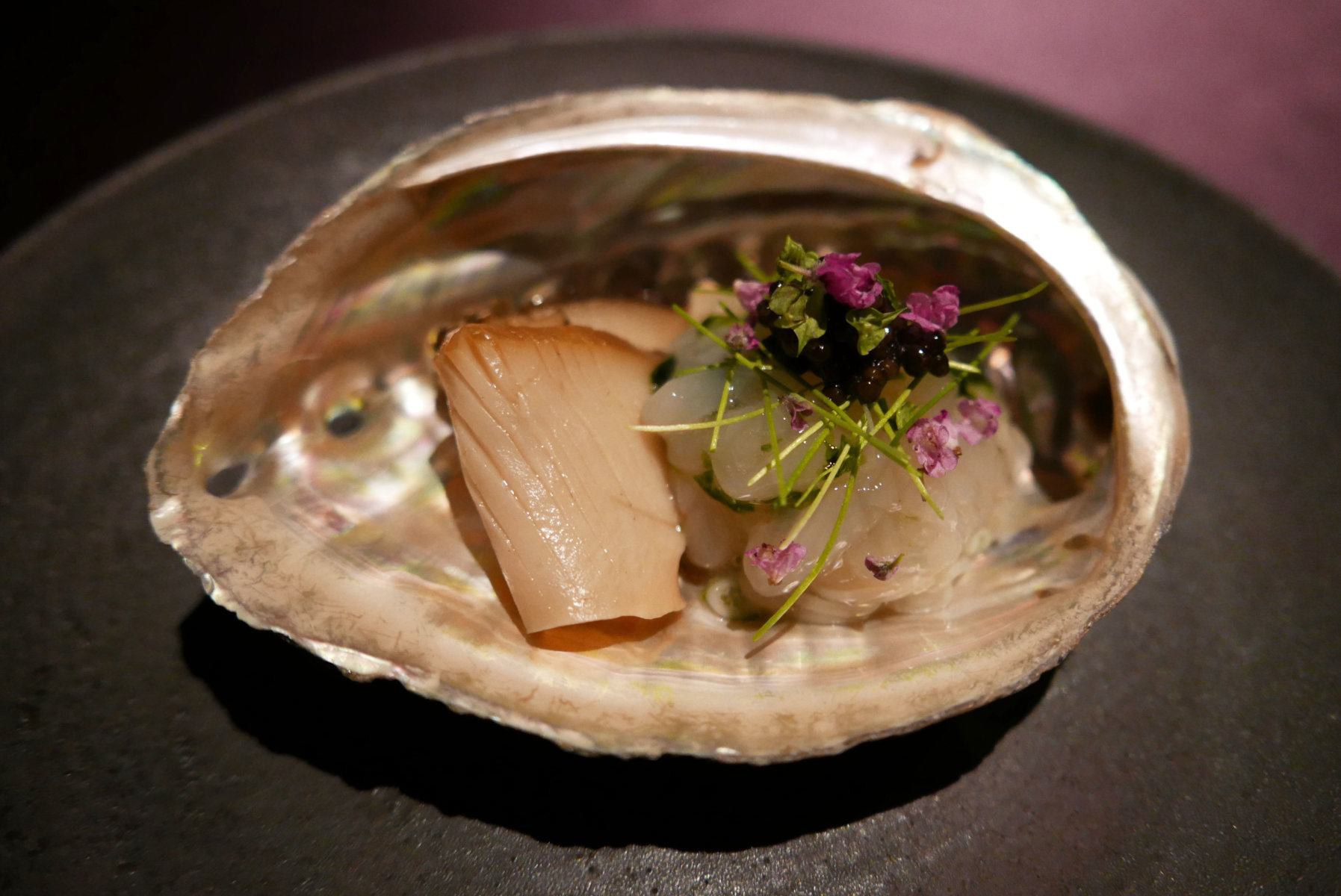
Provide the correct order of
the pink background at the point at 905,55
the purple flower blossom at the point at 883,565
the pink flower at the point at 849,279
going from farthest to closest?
the pink background at the point at 905,55 < the purple flower blossom at the point at 883,565 < the pink flower at the point at 849,279

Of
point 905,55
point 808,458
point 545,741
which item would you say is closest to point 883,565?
point 808,458

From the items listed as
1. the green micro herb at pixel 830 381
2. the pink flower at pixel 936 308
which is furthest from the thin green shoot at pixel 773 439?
the pink flower at pixel 936 308

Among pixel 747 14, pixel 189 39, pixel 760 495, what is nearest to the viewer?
pixel 760 495

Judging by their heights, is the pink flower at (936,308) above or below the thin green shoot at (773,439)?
above

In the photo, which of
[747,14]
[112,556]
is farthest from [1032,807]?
Result: [747,14]

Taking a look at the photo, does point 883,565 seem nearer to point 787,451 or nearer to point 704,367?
point 787,451

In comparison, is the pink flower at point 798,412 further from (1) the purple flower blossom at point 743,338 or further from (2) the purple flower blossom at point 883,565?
(2) the purple flower blossom at point 883,565

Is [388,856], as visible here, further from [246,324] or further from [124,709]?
[246,324]
